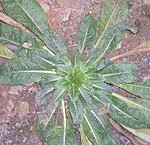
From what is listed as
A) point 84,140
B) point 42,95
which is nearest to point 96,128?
point 84,140

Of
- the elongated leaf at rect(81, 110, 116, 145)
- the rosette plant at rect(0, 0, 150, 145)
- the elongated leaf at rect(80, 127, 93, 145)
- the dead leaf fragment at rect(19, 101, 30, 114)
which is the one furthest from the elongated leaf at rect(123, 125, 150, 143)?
the dead leaf fragment at rect(19, 101, 30, 114)

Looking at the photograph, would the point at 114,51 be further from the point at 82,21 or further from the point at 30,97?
the point at 30,97

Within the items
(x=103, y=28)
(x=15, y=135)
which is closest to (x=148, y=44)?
(x=103, y=28)

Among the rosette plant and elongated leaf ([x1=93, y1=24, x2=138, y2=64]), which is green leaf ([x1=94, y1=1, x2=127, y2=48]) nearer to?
the rosette plant

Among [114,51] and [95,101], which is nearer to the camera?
[95,101]

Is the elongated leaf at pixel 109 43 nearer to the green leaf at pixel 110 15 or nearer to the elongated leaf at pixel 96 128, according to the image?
the green leaf at pixel 110 15

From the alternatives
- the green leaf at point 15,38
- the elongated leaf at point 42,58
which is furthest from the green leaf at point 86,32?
the green leaf at point 15,38

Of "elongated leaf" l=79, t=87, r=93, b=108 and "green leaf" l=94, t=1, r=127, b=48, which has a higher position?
"green leaf" l=94, t=1, r=127, b=48
